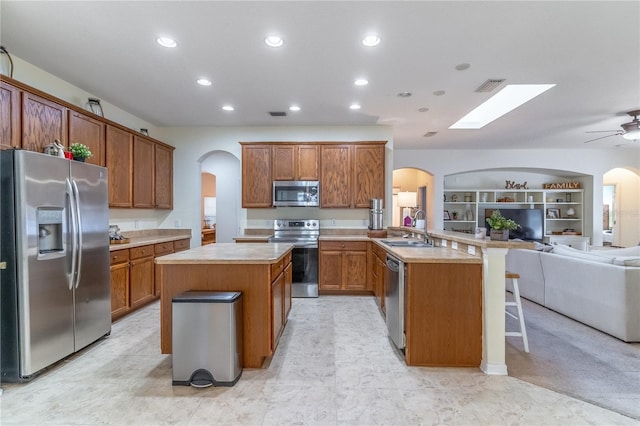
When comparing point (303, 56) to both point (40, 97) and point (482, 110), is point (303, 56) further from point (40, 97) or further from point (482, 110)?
point (482, 110)

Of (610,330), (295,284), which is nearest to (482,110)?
(610,330)

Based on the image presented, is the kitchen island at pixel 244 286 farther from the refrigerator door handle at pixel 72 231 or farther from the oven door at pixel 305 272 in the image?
the oven door at pixel 305 272

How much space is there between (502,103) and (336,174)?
2743mm

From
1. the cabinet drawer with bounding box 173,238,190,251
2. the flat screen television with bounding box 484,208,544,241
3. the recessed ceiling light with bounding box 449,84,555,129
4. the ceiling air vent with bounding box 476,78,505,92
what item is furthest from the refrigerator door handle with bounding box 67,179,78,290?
the flat screen television with bounding box 484,208,544,241

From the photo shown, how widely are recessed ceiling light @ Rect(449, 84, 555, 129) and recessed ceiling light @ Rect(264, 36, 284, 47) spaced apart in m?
2.86

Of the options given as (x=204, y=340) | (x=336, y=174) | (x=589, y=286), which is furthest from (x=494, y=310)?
(x=336, y=174)

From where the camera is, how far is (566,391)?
2174mm

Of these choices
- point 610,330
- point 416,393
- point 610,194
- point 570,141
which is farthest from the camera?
point 610,194

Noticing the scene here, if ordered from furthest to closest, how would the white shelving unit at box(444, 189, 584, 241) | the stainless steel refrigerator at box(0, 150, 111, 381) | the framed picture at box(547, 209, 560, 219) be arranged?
the framed picture at box(547, 209, 560, 219), the white shelving unit at box(444, 189, 584, 241), the stainless steel refrigerator at box(0, 150, 111, 381)

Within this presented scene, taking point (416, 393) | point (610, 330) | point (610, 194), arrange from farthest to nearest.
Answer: point (610, 194), point (610, 330), point (416, 393)

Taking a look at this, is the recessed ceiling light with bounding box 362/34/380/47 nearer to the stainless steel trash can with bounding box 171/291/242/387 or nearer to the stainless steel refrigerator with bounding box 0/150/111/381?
the stainless steel trash can with bounding box 171/291/242/387

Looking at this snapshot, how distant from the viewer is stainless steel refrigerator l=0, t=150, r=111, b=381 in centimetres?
226

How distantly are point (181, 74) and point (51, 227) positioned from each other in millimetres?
1918

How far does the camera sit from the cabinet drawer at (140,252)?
12.4ft
